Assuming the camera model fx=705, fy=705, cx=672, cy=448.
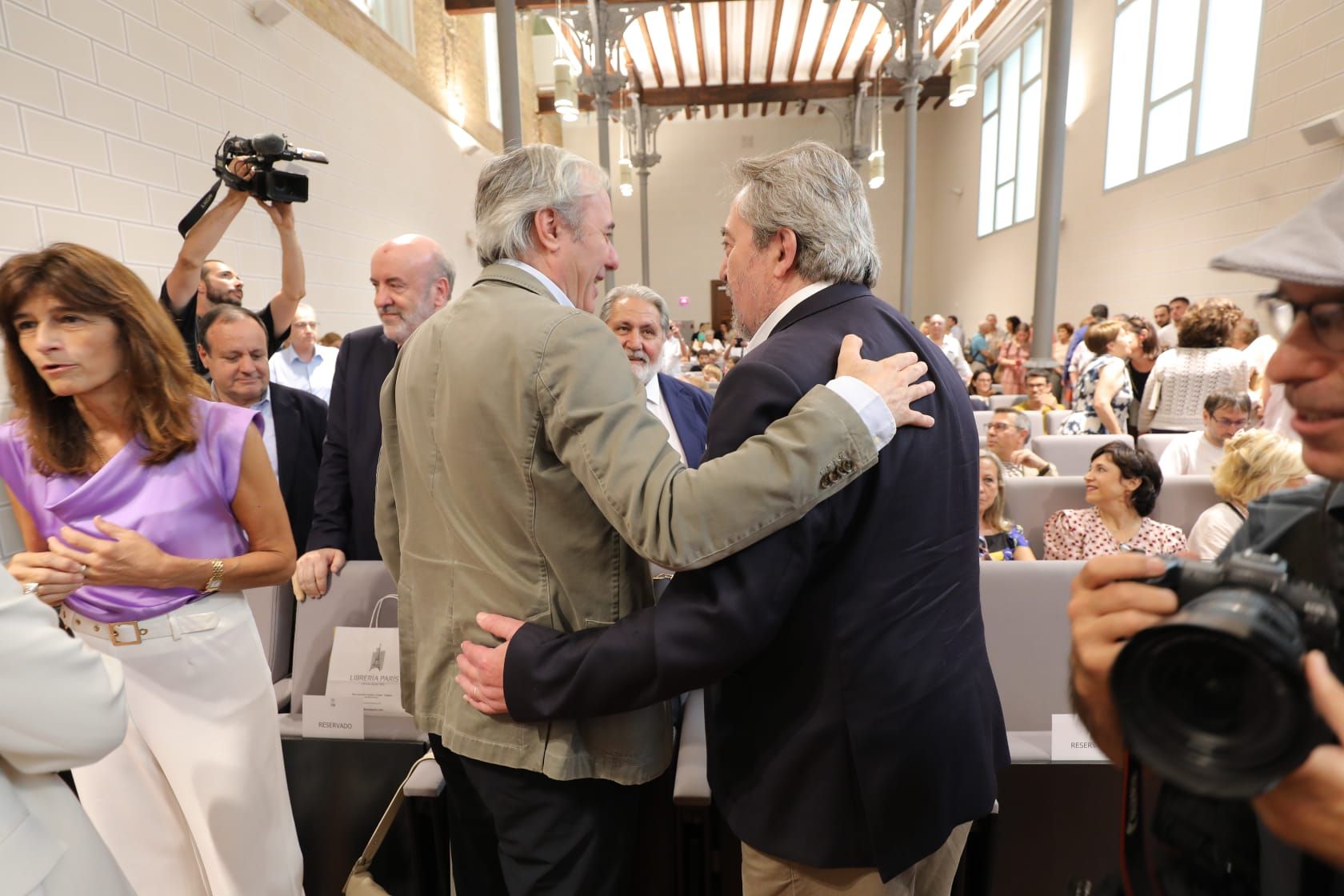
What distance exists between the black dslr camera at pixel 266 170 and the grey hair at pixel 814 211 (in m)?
1.93

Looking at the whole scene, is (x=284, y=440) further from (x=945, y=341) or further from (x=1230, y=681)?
(x=945, y=341)

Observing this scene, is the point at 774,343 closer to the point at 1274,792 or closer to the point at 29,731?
the point at 1274,792

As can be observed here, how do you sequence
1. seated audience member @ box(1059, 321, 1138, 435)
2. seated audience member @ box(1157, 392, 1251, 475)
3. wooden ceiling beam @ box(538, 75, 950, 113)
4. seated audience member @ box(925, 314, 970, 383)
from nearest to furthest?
seated audience member @ box(1157, 392, 1251, 475), seated audience member @ box(1059, 321, 1138, 435), seated audience member @ box(925, 314, 970, 383), wooden ceiling beam @ box(538, 75, 950, 113)

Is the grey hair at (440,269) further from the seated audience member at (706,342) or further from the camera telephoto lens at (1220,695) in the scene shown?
the seated audience member at (706,342)

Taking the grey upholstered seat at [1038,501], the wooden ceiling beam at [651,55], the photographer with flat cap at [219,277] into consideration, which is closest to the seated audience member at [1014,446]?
the grey upholstered seat at [1038,501]

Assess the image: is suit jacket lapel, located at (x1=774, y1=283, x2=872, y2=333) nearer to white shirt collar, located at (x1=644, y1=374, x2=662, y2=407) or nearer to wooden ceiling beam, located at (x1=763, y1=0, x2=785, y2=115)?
white shirt collar, located at (x1=644, y1=374, x2=662, y2=407)

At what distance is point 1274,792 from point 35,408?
72.8 inches

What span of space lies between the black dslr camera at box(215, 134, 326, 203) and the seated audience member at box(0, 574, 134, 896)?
202 cm

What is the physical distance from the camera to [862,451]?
0.81m

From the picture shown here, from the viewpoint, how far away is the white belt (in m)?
1.28

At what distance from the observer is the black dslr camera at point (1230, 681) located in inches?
18.4

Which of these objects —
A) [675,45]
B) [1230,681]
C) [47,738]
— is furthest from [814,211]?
[675,45]

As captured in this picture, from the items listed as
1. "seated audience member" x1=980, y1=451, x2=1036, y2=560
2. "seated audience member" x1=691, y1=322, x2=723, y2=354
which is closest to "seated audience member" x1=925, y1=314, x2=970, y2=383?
"seated audience member" x1=691, y1=322, x2=723, y2=354

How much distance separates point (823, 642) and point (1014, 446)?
307 cm
